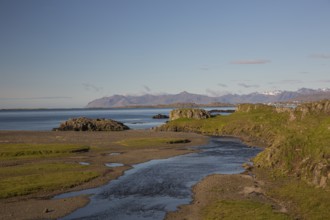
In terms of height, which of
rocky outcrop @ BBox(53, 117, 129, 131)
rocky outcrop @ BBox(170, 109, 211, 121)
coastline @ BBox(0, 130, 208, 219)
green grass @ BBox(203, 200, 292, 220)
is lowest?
coastline @ BBox(0, 130, 208, 219)

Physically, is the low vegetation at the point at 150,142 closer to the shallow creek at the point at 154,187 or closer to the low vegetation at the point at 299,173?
the shallow creek at the point at 154,187

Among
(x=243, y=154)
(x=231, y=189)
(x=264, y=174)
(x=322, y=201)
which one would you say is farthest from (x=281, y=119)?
(x=322, y=201)

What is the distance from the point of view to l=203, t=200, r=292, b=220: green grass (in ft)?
121

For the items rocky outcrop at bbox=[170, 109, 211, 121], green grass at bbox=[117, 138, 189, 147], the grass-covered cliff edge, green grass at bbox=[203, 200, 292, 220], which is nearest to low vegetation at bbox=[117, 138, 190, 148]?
green grass at bbox=[117, 138, 189, 147]

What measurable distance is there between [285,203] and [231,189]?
31.9 feet

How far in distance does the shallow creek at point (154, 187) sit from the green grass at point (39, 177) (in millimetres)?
4850

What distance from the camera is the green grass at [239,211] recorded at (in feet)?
121

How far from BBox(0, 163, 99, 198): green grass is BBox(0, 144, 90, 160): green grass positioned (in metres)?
13.3

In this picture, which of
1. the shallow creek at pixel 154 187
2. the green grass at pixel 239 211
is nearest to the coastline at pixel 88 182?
the shallow creek at pixel 154 187

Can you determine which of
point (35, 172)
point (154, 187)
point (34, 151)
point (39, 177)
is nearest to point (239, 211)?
point (154, 187)

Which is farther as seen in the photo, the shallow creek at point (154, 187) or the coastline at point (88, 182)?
the shallow creek at point (154, 187)

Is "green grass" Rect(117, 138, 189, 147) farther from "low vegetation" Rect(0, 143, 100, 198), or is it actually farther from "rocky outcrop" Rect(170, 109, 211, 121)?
"rocky outcrop" Rect(170, 109, 211, 121)

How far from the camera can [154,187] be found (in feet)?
179

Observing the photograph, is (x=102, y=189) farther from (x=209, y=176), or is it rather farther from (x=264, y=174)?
(x=264, y=174)
